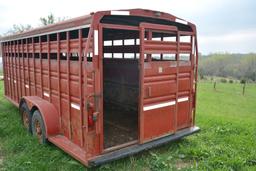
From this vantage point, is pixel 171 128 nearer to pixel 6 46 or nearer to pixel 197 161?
pixel 197 161

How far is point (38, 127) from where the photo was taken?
15.8ft

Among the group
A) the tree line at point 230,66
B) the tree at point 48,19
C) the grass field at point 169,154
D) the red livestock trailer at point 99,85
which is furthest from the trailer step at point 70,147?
the tree line at point 230,66

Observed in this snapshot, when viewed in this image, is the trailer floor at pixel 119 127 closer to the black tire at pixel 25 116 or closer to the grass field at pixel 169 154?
the grass field at pixel 169 154

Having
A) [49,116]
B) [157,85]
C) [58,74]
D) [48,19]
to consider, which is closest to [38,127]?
[49,116]

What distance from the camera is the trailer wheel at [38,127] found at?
175 inches

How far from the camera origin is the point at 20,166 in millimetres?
3818

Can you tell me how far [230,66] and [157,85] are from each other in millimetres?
55777

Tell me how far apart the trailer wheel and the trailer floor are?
1.16 metres

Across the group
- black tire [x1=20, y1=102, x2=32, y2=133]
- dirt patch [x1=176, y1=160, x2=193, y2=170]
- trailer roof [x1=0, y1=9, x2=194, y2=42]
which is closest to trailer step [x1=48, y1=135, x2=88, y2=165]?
black tire [x1=20, y1=102, x2=32, y2=133]

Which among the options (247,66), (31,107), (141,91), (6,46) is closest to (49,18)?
(6,46)

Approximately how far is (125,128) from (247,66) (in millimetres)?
54853

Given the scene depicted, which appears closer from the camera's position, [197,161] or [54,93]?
[197,161]

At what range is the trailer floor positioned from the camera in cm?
443

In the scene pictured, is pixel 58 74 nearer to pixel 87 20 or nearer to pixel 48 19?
pixel 87 20
